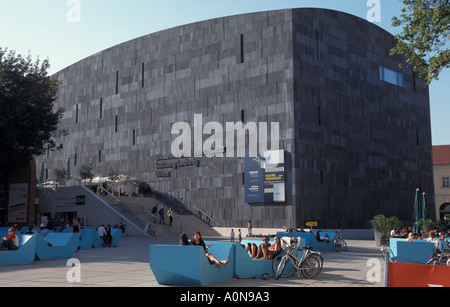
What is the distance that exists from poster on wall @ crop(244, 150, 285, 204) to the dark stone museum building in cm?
36

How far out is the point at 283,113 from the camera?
136 feet

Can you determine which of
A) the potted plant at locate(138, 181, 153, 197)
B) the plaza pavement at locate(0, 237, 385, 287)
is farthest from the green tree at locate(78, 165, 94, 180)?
the plaza pavement at locate(0, 237, 385, 287)

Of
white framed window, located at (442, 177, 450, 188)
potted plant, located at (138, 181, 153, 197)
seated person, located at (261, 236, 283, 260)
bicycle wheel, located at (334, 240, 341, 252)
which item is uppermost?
white framed window, located at (442, 177, 450, 188)

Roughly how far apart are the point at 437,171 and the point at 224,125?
4044 cm

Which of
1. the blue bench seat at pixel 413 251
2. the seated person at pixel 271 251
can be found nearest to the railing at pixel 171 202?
the blue bench seat at pixel 413 251

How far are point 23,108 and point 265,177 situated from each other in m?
20.2

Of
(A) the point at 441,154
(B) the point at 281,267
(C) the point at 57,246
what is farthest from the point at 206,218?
(A) the point at 441,154

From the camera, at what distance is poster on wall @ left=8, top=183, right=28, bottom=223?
3822 cm

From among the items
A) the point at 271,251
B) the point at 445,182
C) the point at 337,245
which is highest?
the point at 445,182

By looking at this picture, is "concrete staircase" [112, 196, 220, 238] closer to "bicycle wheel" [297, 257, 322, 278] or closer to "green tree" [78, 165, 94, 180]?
"green tree" [78, 165, 94, 180]

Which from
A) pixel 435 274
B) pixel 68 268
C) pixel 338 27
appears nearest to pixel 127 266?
pixel 68 268

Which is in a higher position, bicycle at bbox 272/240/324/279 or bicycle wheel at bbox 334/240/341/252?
bicycle at bbox 272/240/324/279

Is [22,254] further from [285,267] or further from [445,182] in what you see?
[445,182]
